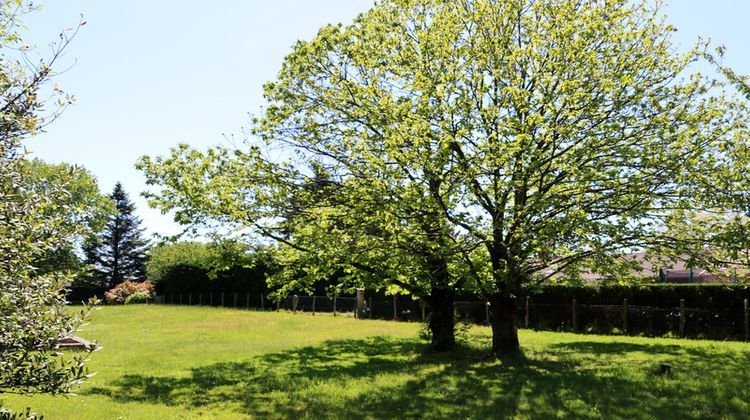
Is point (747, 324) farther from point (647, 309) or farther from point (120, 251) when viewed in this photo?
point (120, 251)

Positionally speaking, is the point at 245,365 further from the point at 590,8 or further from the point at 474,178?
the point at 590,8

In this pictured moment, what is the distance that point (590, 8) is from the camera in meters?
15.3

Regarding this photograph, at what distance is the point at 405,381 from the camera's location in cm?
1270

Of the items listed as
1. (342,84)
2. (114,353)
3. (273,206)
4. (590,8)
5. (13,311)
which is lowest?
(114,353)

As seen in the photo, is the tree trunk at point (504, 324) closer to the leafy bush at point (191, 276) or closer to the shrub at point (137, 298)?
the leafy bush at point (191, 276)

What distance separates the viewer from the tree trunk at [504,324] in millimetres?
15461

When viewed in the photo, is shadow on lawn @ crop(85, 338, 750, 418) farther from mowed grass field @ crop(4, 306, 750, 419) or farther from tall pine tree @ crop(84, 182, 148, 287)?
tall pine tree @ crop(84, 182, 148, 287)

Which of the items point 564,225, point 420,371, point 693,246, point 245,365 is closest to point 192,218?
point 245,365

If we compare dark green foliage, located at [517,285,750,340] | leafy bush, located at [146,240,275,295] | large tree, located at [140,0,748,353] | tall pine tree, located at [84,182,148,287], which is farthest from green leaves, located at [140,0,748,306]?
tall pine tree, located at [84,182,148,287]

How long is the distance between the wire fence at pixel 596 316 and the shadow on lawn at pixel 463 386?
512 centimetres

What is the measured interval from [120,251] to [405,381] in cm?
7478

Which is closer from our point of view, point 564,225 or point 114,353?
point 564,225

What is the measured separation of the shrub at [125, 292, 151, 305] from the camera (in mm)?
57431

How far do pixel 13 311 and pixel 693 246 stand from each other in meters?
13.7
